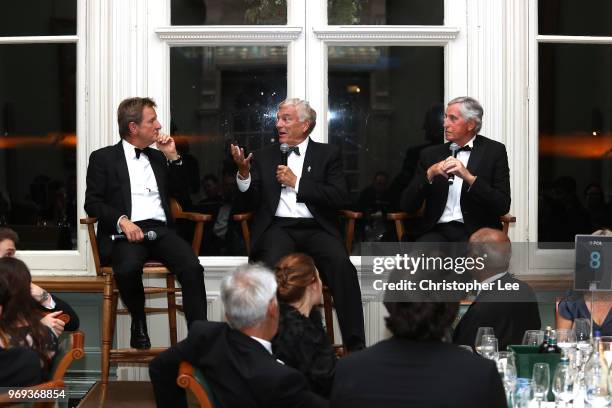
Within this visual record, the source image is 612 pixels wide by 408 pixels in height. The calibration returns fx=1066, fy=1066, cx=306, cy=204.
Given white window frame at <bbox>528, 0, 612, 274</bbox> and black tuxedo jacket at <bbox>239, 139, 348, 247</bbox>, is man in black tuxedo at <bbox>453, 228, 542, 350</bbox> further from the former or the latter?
white window frame at <bbox>528, 0, 612, 274</bbox>

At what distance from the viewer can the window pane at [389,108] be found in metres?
6.19

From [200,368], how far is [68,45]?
342cm

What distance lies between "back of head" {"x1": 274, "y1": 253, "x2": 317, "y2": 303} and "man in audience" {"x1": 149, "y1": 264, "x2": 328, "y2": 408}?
1.59 ft

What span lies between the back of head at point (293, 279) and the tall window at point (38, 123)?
2591 millimetres

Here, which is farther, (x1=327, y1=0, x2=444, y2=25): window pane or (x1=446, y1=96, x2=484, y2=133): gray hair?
(x1=327, y1=0, x2=444, y2=25): window pane

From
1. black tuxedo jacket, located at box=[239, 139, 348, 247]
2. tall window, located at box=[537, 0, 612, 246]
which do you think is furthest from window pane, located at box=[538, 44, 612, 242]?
black tuxedo jacket, located at box=[239, 139, 348, 247]

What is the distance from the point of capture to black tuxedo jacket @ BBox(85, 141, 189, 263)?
5.38m

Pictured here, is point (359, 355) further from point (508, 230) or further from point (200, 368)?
point (508, 230)

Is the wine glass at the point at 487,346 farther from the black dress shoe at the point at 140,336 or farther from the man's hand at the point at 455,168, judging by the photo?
the black dress shoe at the point at 140,336

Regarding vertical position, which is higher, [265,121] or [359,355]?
[265,121]

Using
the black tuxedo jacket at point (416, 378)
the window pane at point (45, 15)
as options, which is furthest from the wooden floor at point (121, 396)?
the black tuxedo jacket at point (416, 378)

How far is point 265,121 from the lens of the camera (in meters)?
6.20

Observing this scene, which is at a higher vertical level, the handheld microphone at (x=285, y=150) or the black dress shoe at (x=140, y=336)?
the handheld microphone at (x=285, y=150)

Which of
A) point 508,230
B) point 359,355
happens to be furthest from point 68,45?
point 359,355
